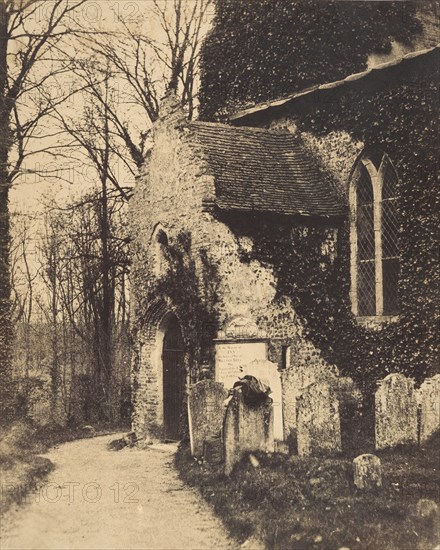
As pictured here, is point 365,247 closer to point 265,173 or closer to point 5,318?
point 265,173

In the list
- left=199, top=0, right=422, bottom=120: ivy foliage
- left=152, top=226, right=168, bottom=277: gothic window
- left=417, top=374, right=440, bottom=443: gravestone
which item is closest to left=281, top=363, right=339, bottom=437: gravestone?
left=417, top=374, right=440, bottom=443: gravestone

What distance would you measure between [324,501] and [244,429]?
2118mm

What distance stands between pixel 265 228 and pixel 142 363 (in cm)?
453

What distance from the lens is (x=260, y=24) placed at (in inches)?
695

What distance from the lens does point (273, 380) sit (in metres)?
12.1

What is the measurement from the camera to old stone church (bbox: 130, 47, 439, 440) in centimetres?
1265

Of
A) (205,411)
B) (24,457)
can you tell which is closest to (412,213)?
(205,411)

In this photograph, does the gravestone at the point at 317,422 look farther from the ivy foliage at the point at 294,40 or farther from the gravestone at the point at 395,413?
→ the ivy foliage at the point at 294,40

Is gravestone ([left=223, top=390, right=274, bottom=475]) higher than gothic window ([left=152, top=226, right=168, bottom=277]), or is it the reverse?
gothic window ([left=152, top=226, right=168, bottom=277])

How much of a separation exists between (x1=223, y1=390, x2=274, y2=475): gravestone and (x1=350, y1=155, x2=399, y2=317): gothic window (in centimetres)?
450

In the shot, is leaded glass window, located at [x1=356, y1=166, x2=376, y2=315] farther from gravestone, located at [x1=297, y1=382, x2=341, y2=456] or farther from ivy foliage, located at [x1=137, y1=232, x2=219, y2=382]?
gravestone, located at [x1=297, y1=382, x2=341, y2=456]

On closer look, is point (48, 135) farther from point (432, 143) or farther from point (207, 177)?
point (432, 143)

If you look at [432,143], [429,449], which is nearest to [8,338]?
[429,449]

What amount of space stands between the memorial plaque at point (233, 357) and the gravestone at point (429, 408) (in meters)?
3.19
